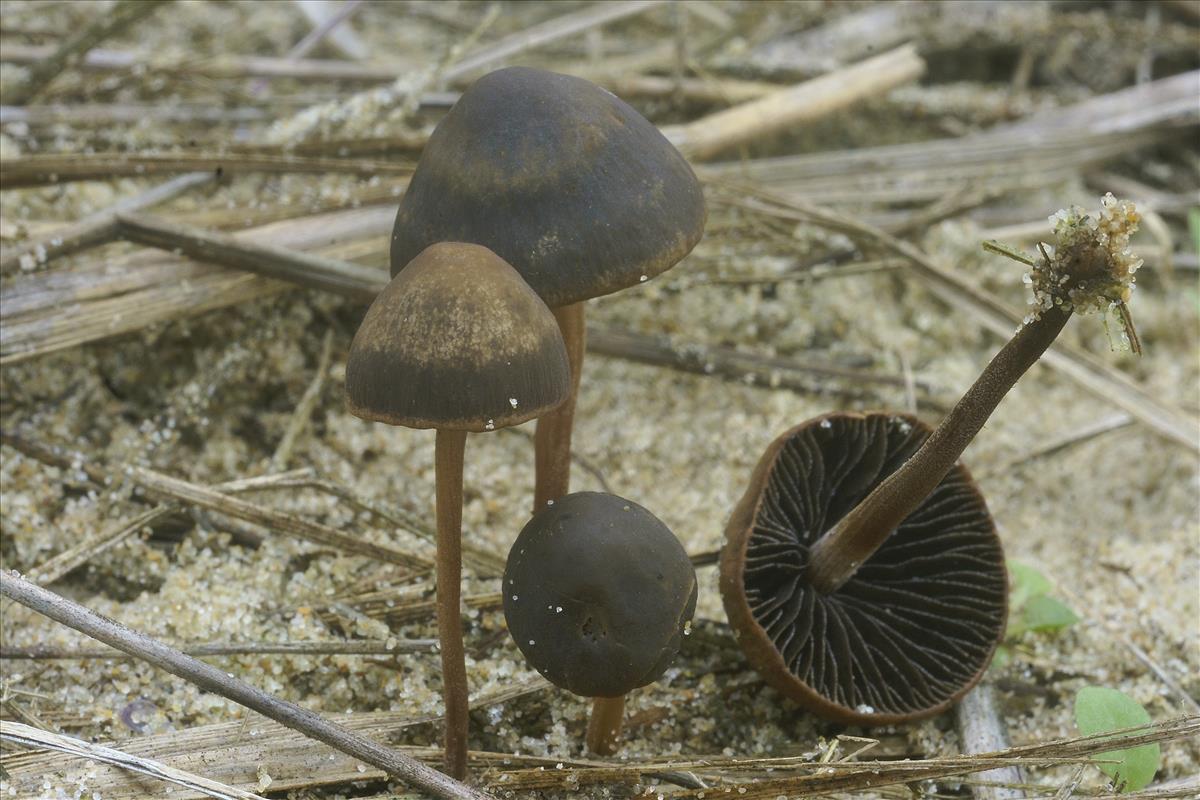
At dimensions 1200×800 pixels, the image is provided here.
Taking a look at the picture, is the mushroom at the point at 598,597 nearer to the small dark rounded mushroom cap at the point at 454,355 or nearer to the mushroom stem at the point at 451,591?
the mushroom stem at the point at 451,591

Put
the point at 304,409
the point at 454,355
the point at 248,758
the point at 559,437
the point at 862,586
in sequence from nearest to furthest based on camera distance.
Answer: the point at 454,355, the point at 248,758, the point at 559,437, the point at 862,586, the point at 304,409

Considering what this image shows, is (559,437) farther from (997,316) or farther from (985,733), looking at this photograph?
(997,316)

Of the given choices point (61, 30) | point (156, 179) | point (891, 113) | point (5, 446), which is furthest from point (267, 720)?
point (891, 113)

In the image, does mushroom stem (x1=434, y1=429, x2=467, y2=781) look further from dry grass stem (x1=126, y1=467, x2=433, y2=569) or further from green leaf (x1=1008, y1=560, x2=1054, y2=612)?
green leaf (x1=1008, y1=560, x2=1054, y2=612)

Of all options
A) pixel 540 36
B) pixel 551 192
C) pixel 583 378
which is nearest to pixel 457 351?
pixel 551 192

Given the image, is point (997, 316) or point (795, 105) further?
point (795, 105)

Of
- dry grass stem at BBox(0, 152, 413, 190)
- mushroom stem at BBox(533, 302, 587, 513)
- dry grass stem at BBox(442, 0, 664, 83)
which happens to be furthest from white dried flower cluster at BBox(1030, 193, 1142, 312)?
dry grass stem at BBox(442, 0, 664, 83)

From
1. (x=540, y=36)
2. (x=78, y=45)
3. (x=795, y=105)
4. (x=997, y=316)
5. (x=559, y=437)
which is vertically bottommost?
Answer: (x=559, y=437)

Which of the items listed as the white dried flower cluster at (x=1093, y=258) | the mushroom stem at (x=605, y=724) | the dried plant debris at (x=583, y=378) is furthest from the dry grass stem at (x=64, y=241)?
the white dried flower cluster at (x=1093, y=258)
